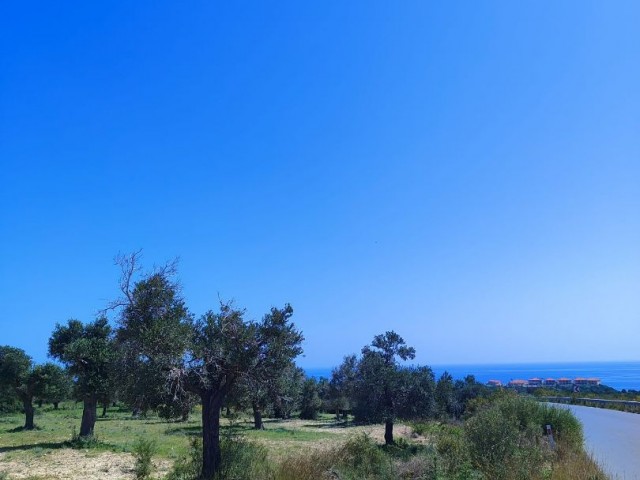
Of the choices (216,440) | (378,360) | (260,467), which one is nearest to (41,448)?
(216,440)

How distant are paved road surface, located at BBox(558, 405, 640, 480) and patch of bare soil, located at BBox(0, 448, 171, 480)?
42.5ft

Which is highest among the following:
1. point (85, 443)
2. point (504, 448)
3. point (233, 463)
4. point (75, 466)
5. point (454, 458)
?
point (504, 448)

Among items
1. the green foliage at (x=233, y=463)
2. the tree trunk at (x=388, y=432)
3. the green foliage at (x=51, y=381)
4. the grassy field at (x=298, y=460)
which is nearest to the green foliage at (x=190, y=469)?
the green foliage at (x=233, y=463)

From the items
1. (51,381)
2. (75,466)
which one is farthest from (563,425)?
(51,381)

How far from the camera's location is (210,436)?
13.7m

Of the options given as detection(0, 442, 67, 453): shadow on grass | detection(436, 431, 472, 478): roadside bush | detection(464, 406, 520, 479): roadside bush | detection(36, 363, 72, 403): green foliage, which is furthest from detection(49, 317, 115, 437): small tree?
detection(464, 406, 520, 479): roadside bush

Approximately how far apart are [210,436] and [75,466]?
8.34 metres

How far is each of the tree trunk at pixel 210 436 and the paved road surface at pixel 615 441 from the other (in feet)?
30.0

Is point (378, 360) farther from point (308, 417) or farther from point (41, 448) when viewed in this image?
point (308, 417)

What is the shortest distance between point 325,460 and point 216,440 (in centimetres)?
308

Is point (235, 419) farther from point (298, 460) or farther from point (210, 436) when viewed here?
point (298, 460)

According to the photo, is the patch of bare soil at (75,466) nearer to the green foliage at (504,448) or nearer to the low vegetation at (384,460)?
the low vegetation at (384,460)

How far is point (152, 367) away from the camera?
12812mm

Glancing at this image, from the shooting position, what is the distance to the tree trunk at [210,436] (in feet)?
43.4
